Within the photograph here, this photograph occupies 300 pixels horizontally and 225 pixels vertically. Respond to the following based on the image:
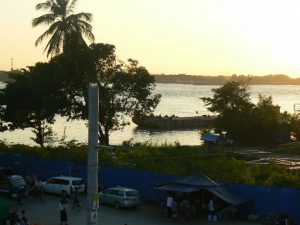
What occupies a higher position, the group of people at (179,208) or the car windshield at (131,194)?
the car windshield at (131,194)

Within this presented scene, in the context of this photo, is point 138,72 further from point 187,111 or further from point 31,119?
point 187,111

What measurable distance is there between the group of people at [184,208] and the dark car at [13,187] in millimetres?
9237

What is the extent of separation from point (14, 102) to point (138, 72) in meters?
12.8

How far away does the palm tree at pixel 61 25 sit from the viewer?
175 feet

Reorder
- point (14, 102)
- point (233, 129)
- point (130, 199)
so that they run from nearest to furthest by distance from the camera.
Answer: point (130, 199) < point (14, 102) < point (233, 129)

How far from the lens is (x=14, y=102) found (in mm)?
54938

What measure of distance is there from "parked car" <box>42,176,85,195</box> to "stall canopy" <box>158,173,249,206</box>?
6128mm

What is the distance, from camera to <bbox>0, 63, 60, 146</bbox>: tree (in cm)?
5494

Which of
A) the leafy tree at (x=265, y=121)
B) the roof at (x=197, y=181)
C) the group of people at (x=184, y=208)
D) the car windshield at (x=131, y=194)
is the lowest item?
the group of people at (x=184, y=208)

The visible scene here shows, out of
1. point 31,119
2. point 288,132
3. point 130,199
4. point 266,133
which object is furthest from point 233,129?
point 130,199

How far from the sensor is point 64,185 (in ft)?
114

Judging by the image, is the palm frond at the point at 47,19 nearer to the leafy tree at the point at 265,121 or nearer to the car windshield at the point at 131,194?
the leafy tree at the point at 265,121

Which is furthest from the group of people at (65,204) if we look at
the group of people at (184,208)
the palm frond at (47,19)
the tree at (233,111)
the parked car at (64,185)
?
the tree at (233,111)

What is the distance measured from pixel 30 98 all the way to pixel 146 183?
25031 mm
